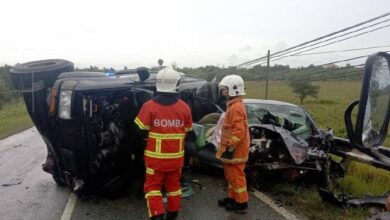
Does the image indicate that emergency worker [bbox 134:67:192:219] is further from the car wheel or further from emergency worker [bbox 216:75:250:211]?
the car wheel

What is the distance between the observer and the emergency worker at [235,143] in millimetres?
5016

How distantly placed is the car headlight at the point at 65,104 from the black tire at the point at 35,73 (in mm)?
577

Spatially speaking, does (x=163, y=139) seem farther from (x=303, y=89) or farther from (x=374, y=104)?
(x=303, y=89)

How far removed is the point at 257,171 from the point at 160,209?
2093mm

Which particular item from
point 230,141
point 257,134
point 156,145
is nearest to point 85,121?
point 156,145

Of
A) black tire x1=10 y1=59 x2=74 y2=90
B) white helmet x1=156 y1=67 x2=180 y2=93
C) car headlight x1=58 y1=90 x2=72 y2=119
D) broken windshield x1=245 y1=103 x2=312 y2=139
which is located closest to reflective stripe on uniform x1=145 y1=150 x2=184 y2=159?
white helmet x1=156 y1=67 x2=180 y2=93

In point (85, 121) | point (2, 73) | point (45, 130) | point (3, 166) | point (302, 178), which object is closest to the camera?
point (85, 121)

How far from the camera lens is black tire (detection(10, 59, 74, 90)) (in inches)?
199

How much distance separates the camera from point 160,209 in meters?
4.30

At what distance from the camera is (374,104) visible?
7.23 ft

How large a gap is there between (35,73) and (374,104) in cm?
418

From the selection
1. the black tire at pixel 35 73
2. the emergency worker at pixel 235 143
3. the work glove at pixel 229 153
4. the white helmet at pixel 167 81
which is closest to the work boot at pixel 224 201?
the emergency worker at pixel 235 143

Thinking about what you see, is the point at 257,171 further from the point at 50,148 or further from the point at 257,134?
the point at 50,148

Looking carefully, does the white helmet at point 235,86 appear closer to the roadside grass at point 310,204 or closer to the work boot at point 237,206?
the work boot at point 237,206
